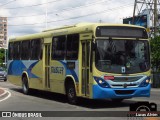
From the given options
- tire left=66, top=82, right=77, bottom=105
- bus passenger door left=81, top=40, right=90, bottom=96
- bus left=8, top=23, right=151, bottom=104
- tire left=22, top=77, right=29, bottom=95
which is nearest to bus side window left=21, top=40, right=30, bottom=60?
tire left=22, top=77, right=29, bottom=95

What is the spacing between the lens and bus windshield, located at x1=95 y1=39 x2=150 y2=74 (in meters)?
15.3

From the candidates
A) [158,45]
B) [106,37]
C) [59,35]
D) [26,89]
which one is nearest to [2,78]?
[158,45]

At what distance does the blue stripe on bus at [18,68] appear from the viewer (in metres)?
22.2

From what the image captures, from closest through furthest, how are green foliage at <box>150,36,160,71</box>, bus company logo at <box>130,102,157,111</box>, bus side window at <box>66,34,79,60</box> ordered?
1. bus company logo at <box>130,102,157,111</box>
2. bus side window at <box>66,34,79,60</box>
3. green foliage at <box>150,36,160,71</box>

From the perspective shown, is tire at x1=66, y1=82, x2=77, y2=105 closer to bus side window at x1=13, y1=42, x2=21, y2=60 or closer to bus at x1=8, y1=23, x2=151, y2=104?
bus at x1=8, y1=23, x2=151, y2=104

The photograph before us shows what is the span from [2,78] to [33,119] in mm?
32628

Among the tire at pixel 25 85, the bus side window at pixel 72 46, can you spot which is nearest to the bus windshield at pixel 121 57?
the bus side window at pixel 72 46

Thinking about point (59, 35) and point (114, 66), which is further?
point (59, 35)

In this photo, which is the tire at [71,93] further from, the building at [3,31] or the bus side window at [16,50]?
the building at [3,31]

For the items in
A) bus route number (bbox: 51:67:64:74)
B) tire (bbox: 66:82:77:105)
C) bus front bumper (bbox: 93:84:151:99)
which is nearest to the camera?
bus front bumper (bbox: 93:84:151:99)

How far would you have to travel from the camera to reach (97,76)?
1518cm

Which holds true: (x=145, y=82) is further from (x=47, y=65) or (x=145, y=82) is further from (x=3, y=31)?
(x=3, y=31)

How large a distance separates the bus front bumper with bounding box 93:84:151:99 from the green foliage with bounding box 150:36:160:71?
17.9 metres

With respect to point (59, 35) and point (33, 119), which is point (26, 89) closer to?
point (59, 35)
